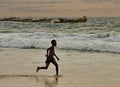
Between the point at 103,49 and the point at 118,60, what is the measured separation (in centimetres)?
522

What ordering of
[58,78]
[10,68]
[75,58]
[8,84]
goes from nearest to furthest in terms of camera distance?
1. [8,84]
2. [58,78]
3. [10,68]
4. [75,58]

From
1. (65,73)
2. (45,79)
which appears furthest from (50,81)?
(65,73)

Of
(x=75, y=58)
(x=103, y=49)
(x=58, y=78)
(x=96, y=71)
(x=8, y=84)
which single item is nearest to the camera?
(x=8, y=84)

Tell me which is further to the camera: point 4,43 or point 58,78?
point 4,43

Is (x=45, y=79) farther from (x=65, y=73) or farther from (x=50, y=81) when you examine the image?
(x=65, y=73)

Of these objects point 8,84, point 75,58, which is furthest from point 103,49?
point 8,84

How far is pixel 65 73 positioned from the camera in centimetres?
1402

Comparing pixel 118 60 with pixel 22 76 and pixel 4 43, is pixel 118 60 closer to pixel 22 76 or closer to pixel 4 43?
pixel 22 76

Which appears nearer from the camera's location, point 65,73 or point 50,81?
point 50,81

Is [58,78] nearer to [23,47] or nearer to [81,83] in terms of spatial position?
[81,83]

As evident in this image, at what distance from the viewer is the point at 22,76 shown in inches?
528

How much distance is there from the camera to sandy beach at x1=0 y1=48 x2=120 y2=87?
11977 mm

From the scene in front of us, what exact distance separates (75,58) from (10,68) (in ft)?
13.3

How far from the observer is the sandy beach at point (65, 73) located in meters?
12.0
